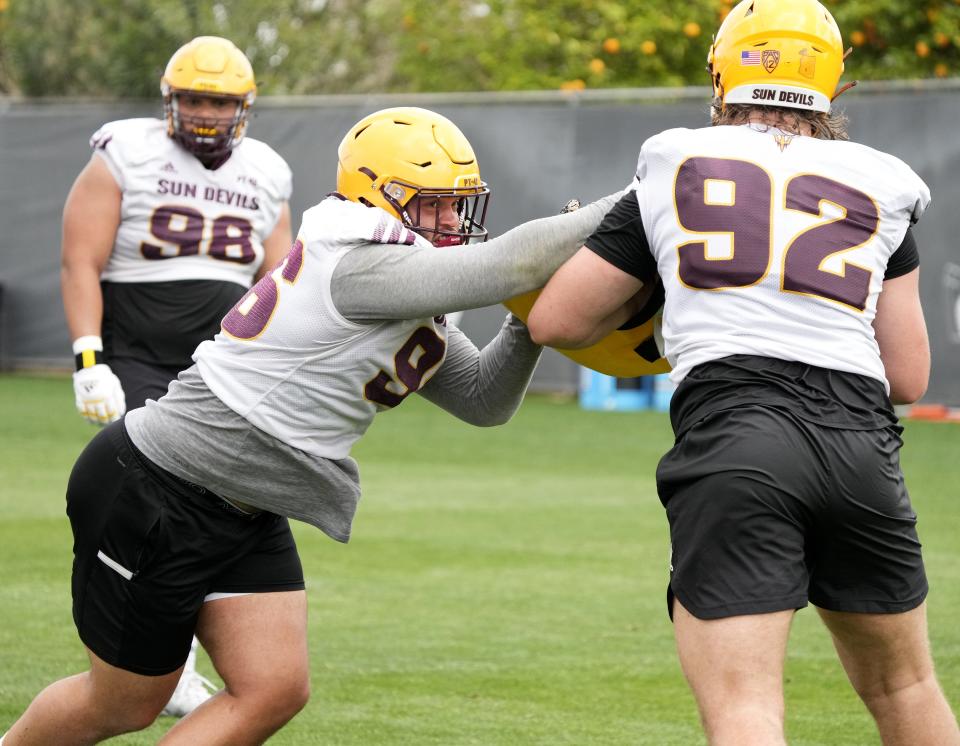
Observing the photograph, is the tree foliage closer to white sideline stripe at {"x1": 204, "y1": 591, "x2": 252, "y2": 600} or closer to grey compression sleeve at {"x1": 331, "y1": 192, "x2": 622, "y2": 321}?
grey compression sleeve at {"x1": 331, "y1": 192, "x2": 622, "y2": 321}

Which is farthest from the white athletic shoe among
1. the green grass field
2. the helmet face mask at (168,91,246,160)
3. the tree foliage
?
the tree foliage

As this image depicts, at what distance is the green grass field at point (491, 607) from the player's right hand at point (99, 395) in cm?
92

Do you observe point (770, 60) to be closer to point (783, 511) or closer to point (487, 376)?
point (783, 511)

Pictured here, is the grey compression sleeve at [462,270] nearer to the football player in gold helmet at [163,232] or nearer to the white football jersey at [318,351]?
the white football jersey at [318,351]

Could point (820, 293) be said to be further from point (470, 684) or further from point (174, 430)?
point (470, 684)

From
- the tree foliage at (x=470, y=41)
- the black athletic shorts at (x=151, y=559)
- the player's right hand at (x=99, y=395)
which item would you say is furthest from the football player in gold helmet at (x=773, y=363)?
the tree foliage at (x=470, y=41)

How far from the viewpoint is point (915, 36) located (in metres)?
19.1

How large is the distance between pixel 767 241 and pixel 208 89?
3.34 meters

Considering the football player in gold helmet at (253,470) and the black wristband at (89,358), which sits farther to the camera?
the black wristband at (89,358)

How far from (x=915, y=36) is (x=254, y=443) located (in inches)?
661

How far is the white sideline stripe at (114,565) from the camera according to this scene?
3.95 meters

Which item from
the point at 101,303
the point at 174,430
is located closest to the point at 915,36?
the point at 101,303

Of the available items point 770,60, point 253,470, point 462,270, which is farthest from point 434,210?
point 770,60

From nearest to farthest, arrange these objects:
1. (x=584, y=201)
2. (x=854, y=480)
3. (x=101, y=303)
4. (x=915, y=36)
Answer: (x=854, y=480) → (x=101, y=303) → (x=584, y=201) → (x=915, y=36)
